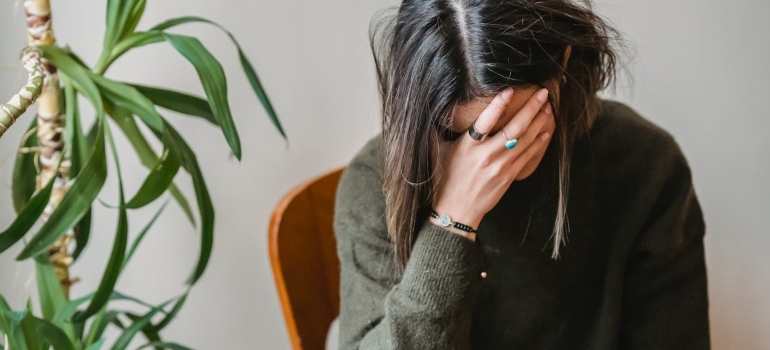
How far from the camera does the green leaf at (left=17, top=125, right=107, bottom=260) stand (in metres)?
0.69

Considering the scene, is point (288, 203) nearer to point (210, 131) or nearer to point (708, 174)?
point (210, 131)

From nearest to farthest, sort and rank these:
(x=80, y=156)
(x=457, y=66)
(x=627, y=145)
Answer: (x=457, y=66)
(x=80, y=156)
(x=627, y=145)

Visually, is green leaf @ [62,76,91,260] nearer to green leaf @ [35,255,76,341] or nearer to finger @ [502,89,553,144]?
green leaf @ [35,255,76,341]

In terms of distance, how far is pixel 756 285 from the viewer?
4.04 ft

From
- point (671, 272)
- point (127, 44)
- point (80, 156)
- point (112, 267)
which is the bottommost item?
point (671, 272)

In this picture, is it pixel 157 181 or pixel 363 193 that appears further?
pixel 363 193

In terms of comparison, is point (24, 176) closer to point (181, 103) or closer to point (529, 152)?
point (181, 103)

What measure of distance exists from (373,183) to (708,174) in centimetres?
67

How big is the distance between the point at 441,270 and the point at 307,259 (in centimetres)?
28

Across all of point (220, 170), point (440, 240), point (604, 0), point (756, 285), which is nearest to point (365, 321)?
point (440, 240)

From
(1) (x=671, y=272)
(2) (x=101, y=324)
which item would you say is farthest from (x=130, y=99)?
(1) (x=671, y=272)

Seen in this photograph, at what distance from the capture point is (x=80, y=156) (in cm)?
77

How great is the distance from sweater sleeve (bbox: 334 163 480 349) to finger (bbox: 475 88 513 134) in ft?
0.45

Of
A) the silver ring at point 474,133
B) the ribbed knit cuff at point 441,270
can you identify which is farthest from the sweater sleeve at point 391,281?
the silver ring at point 474,133
